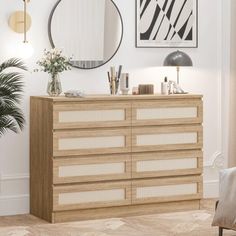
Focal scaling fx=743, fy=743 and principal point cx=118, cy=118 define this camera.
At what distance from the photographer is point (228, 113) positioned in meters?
7.06

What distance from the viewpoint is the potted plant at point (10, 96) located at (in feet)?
19.2

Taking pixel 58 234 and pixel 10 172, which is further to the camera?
pixel 10 172

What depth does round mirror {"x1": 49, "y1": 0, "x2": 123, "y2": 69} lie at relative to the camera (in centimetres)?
638

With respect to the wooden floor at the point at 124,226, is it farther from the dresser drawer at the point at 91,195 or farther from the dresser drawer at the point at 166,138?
the dresser drawer at the point at 166,138

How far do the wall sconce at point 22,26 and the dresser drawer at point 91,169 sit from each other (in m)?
0.99

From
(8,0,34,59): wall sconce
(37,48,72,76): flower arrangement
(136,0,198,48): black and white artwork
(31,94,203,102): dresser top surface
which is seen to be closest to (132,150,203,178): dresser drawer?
(31,94,203,102): dresser top surface

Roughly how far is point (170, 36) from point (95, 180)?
5.26 ft

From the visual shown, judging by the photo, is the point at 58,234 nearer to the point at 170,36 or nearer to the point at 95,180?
the point at 95,180

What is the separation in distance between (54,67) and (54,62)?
0.04m

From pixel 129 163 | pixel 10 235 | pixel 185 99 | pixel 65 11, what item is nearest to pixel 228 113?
pixel 185 99

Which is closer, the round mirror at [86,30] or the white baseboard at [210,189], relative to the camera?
the round mirror at [86,30]

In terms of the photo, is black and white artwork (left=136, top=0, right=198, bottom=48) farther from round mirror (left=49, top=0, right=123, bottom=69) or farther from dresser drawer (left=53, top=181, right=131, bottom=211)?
dresser drawer (left=53, top=181, right=131, bottom=211)

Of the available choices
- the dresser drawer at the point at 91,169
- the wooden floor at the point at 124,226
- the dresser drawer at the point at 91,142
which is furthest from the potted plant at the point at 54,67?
the wooden floor at the point at 124,226

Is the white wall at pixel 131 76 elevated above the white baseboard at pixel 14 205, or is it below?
above
